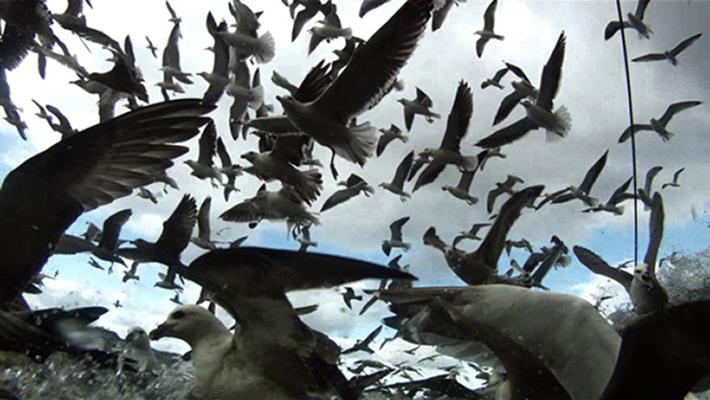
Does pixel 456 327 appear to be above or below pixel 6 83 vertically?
below

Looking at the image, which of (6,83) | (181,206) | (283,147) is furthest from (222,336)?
(6,83)

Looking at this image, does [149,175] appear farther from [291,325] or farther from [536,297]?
[536,297]

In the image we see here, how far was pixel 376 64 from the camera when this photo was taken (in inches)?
176

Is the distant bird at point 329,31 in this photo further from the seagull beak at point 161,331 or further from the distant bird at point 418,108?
the seagull beak at point 161,331

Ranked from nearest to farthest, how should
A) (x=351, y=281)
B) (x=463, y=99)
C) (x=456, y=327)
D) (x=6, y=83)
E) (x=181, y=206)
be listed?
(x=351, y=281)
(x=456, y=327)
(x=181, y=206)
(x=463, y=99)
(x=6, y=83)

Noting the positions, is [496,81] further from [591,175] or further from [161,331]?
[161,331]

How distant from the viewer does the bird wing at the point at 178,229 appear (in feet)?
16.2

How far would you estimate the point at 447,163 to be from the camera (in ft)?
25.0

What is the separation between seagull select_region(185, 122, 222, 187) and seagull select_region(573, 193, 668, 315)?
490 cm

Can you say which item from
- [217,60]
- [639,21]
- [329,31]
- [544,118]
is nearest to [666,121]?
[639,21]

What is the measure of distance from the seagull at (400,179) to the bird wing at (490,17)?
7.71ft

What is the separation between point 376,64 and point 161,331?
8.02 ft

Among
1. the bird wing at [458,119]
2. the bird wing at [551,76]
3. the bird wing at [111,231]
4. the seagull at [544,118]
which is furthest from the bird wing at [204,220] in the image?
the bird wing at [551,76]

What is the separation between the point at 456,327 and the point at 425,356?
947mm
